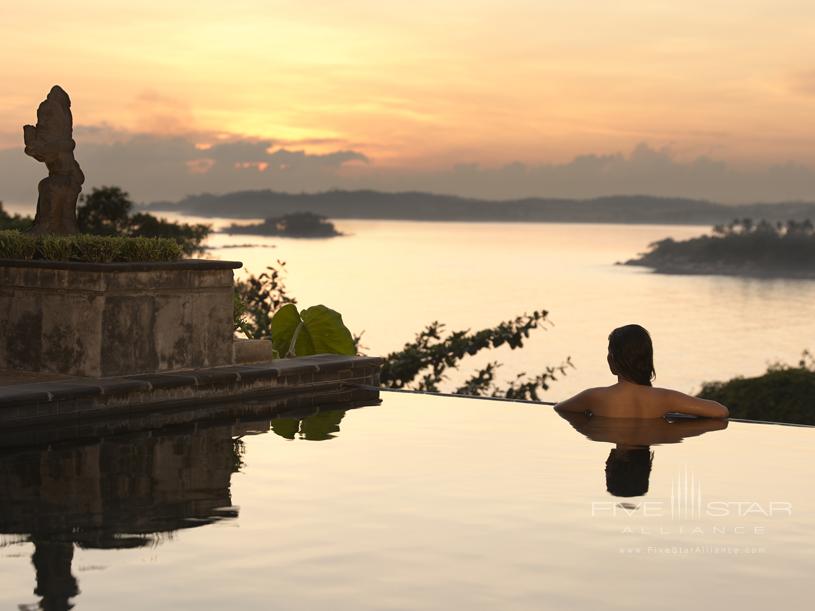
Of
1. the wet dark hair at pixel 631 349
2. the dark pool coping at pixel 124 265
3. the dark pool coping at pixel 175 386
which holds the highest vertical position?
the dark pool coping at pixel 124 265

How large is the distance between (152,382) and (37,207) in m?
2.82

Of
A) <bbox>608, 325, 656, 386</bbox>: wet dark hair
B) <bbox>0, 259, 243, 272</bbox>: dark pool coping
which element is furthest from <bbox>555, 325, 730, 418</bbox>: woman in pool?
<bbox>0, 259, 243, 272</bbox>: dark pool coping

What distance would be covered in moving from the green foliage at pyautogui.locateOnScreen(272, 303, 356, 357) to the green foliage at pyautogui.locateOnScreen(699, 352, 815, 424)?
13.3 m

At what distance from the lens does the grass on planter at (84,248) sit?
39.3ft

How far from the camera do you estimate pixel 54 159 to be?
42.7 ft

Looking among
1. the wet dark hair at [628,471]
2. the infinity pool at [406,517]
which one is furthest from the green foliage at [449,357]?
the wet dark hair at [628,471]

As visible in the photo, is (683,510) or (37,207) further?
(37,207)

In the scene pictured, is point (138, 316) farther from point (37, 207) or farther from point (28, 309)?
point (37, 207)

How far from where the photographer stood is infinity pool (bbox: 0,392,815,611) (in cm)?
571

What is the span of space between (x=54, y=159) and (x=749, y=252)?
171456mm

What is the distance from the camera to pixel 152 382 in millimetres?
11375

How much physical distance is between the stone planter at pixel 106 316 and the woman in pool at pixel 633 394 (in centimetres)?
367

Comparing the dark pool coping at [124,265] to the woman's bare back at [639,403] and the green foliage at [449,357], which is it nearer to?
the woman's bare back at [639,403]

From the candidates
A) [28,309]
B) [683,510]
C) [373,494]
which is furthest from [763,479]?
[28,309]
